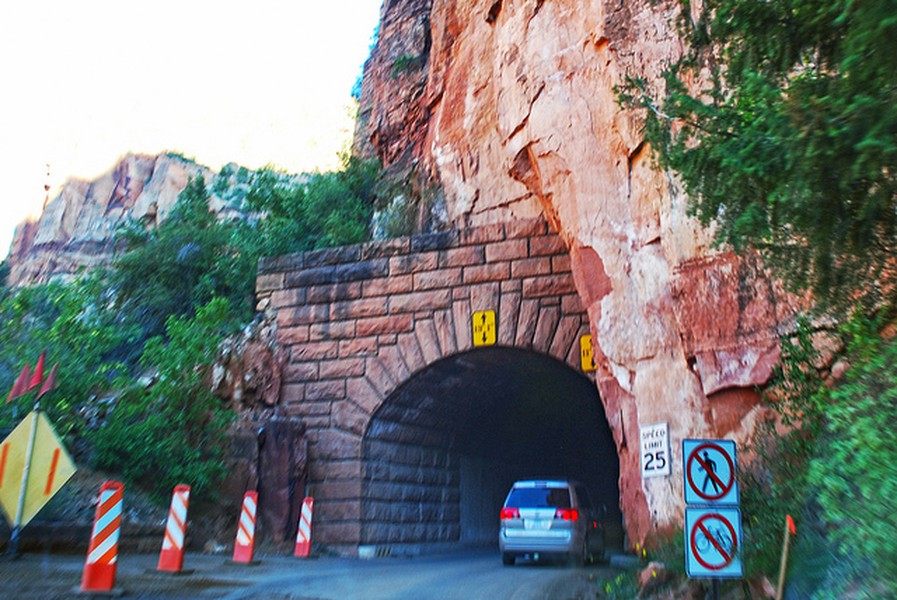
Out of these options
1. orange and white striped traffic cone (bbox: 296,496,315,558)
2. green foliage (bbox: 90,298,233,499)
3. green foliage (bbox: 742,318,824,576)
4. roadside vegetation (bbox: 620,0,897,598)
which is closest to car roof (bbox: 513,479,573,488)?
orange and white striped traffic cone (bbox: 296,496,315,558)

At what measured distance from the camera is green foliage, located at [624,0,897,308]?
204 inches

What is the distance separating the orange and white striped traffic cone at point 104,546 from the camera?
8.08 meters

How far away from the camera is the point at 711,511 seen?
6.04 m

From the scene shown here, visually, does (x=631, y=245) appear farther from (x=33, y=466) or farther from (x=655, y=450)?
(x=33, y=466)

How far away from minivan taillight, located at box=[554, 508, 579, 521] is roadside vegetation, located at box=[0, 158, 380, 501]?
5667 mm

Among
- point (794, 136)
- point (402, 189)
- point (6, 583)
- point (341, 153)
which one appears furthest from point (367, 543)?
point (341, 153)

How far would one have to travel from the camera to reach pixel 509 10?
552 inches

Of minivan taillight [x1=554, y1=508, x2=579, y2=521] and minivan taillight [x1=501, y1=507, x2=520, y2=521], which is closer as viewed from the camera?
minivan taillight [x1=554, y1=508, x2=579, y2=521]

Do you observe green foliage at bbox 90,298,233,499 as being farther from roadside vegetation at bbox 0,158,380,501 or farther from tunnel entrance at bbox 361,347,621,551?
tunnel entrance at bbox 361,347,621,551

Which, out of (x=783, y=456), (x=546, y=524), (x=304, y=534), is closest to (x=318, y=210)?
(x=304, y=534)

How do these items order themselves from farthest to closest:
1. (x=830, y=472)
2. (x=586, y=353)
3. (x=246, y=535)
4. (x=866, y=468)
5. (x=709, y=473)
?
A: (x=586, y=353)
(x=246, y=535)
(x=709, y=473)
(x=830, y=472)
(x=866, y=468)

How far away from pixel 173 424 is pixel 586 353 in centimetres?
698

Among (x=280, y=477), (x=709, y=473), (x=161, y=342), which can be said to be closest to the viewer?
(x=709, y=473)

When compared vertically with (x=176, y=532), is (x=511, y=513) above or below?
above
